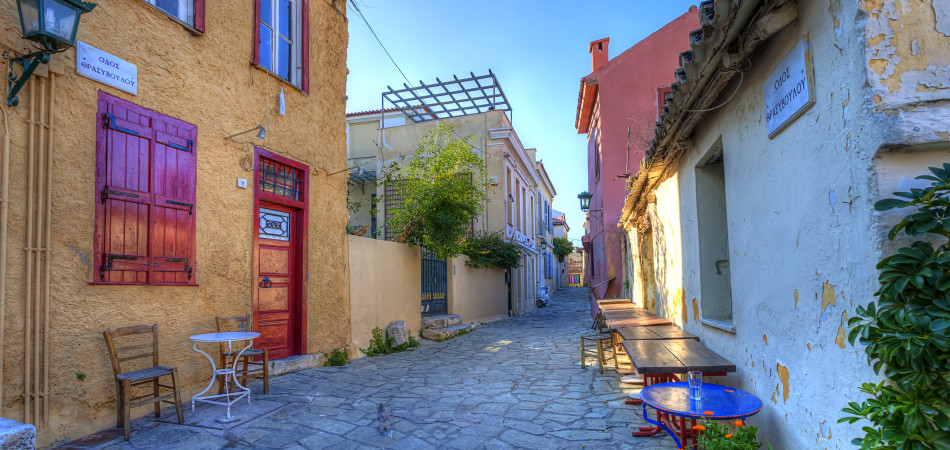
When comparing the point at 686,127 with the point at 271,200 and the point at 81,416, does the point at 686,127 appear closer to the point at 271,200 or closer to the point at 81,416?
the point at 271,200

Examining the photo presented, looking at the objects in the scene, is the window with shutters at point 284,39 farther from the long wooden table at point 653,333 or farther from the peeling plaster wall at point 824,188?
the peeling plaster wall at point 824,188

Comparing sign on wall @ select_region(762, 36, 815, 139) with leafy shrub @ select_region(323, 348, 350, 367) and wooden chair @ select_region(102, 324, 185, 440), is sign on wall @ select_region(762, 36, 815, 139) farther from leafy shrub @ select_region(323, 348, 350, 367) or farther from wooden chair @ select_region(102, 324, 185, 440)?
leafy shrub @ select_region(323, 348, 350, 367)

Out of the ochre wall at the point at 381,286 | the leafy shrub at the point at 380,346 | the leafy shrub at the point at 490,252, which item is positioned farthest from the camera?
the leafy shrub at the point at 490,252

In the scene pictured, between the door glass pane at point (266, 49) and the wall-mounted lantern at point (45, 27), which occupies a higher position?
the door glass pane at point (266, 49)

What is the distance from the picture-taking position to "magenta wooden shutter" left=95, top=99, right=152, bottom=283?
445 cm

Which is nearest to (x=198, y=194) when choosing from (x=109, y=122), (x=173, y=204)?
(x=173, y=204)

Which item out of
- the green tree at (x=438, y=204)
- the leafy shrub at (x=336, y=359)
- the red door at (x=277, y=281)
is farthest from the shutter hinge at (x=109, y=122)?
the green tree at (x=438, y=204)

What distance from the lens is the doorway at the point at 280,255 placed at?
6543 millimetres

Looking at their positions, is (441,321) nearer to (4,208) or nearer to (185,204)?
(185,204)

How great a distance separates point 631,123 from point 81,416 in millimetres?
11521

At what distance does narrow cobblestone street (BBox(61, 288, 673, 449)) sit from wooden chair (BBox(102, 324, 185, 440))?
0.21 metres

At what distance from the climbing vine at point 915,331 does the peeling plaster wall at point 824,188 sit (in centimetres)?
15

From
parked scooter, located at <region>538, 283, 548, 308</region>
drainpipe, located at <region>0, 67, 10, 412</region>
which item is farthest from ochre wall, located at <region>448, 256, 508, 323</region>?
drainpipe, located at <region>0, 67, 10, 412</region>

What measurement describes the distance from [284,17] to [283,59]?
0.63m
